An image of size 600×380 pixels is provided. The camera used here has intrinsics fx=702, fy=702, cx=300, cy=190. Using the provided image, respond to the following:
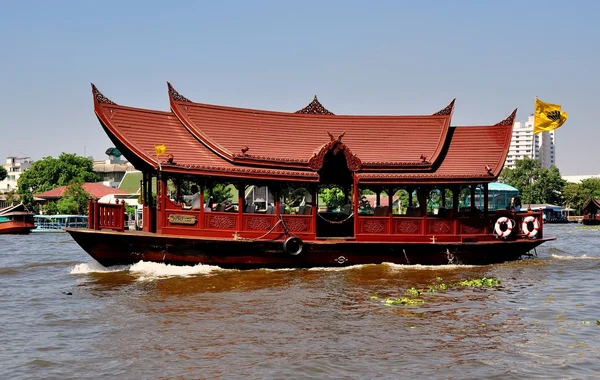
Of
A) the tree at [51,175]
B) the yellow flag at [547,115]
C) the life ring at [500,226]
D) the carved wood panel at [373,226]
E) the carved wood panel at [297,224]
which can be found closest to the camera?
the carved wood panel at [297,224]

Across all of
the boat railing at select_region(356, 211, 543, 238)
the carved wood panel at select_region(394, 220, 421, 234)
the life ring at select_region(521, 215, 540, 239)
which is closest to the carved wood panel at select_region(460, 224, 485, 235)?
the boat railing at select_region(356, 211, 543, 238)

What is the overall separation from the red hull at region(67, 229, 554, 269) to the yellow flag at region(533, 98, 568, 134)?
356 cm

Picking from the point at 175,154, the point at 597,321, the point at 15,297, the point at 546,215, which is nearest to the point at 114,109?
the point at 175,154

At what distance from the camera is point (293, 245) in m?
14.8

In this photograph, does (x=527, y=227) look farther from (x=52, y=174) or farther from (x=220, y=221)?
(x=52, y=174)

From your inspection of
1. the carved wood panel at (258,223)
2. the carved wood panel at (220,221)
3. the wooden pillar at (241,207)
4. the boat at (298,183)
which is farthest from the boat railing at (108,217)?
the carved wood panel at (258,223)

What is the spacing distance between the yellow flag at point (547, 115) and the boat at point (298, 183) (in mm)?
1536

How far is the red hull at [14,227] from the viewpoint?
Result: 45406mm

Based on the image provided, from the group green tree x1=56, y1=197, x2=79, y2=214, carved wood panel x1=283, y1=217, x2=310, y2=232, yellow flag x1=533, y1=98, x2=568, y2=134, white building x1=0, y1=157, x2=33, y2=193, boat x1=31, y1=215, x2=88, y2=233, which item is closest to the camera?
carved wood panel x1=283, y1=217, x2=310, y2=232

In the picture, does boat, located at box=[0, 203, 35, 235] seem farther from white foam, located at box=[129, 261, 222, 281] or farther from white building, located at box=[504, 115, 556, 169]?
white building, located at box=[504, 115, 556, 169]

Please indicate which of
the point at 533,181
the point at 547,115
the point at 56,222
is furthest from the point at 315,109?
the point at 533,181

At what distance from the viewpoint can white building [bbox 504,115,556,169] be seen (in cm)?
18225

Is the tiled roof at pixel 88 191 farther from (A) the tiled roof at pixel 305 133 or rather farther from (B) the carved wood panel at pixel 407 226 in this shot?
(B) the carved wood panel at pixel 407 226

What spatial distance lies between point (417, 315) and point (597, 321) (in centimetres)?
245
